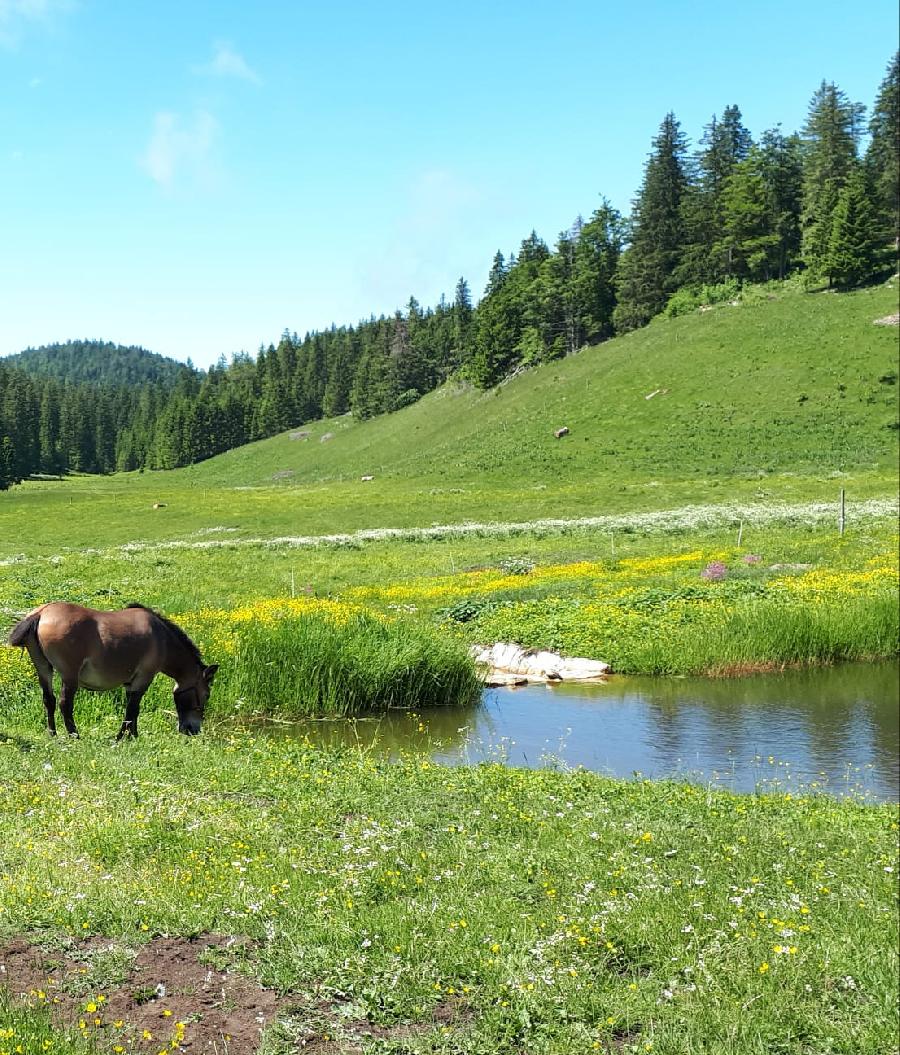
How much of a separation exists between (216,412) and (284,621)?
165 meters

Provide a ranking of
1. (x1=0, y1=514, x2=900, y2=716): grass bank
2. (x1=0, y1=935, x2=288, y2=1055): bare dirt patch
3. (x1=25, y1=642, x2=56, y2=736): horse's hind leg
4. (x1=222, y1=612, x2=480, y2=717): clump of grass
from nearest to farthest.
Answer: (x1=0, y1=935, x2=288, y2=1055): bare dirt patch
(x1=25, y1=642, x2=56, y2=736): horse's hind leg
(x1=222, y1=612, x2=480, y2=717): clump of grass
(x1=0, y1=514, x2=900, y2=716): grass bank

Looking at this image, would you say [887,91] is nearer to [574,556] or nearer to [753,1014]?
[574,556]

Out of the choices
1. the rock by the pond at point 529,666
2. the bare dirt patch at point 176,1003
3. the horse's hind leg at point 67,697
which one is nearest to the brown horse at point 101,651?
the horse's hind leg at point 67,697

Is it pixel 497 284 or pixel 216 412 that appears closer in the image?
pixel 497 284

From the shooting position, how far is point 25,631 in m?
13.3

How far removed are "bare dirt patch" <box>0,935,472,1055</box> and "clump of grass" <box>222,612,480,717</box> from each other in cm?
1266

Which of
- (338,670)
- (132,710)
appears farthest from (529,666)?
(132,710)

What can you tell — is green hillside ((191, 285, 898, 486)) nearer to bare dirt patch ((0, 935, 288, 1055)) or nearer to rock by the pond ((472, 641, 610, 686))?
rock by the pond ((472, 641, 610, 686))

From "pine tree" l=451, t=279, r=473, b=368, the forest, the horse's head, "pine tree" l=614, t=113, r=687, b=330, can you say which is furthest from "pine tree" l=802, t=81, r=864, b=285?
the horse's head

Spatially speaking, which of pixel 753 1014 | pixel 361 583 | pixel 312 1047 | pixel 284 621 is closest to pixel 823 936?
pixel 753 1014

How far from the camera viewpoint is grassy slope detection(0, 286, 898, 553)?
203 feet

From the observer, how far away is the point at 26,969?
6930 mm

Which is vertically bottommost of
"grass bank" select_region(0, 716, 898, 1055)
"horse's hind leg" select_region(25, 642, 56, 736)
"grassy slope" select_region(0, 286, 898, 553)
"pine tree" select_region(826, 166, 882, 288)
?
"grass bank" select_region(0, 716, 898, 1055)

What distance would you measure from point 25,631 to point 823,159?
396ft
